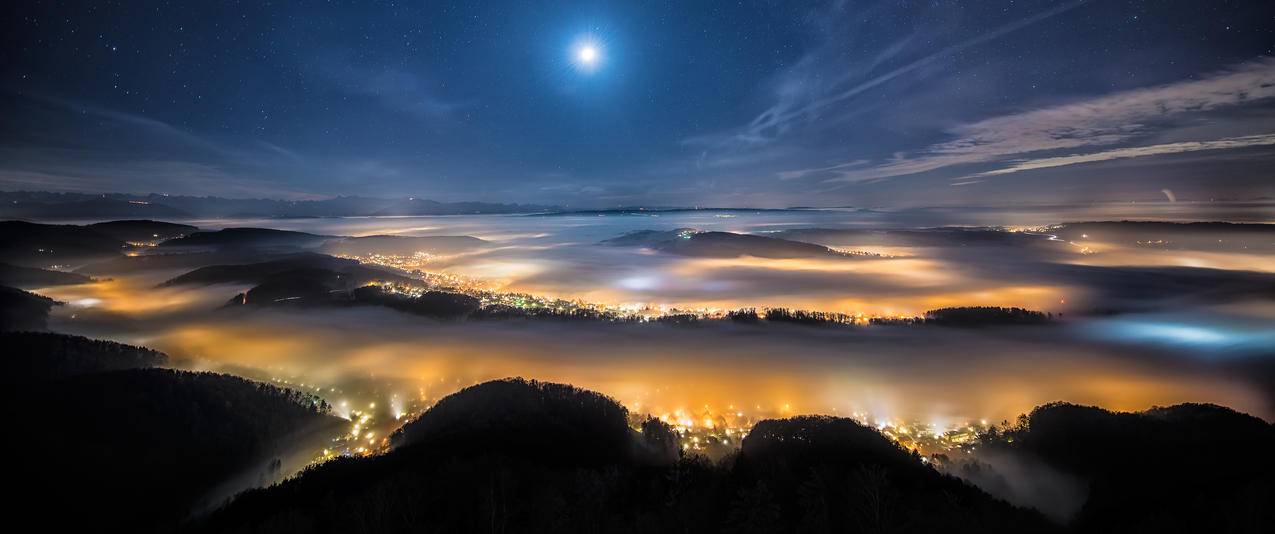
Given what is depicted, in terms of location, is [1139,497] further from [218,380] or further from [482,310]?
[482,310]

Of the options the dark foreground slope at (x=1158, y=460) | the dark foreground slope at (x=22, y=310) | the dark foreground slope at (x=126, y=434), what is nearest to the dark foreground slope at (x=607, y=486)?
the dark foreground slope at (x=1158, y=460)

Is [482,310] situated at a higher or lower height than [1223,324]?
lower

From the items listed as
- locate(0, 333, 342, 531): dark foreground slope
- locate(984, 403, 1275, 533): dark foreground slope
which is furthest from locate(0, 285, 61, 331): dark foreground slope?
locate(984, 403, 1275, 533): dark foreground slope

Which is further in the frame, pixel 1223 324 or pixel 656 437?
pixel 1223 324

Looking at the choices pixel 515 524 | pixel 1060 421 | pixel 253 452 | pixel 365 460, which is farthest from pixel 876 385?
pixel 253 452

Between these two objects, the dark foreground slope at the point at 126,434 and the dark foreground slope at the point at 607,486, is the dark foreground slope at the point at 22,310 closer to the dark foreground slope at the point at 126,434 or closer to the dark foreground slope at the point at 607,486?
the dark foreground slope at the point at 126,434

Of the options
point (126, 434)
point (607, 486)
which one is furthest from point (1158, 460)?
point (126, 434)

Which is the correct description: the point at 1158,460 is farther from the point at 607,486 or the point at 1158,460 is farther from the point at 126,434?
the point at 126,434

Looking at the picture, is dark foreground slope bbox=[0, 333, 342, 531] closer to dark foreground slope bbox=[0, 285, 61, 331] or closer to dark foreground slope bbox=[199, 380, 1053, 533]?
dark foreground slope bbox=[199, 380, 1053, 533]
